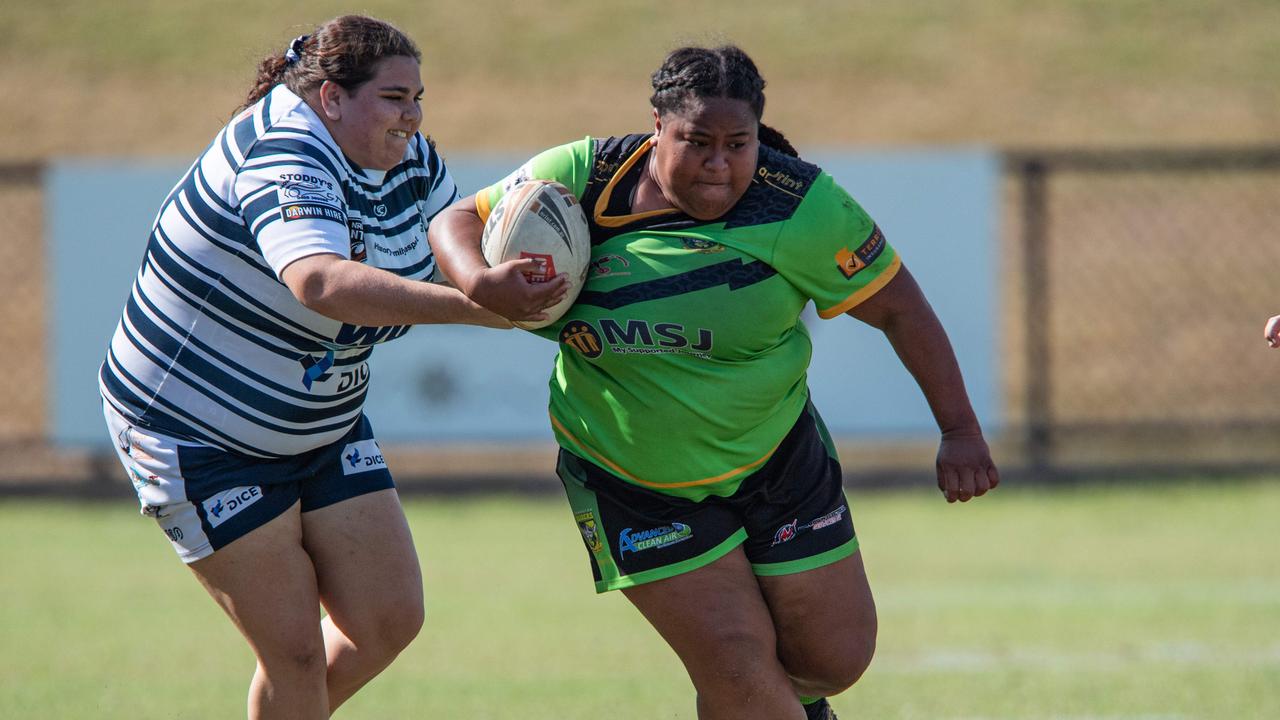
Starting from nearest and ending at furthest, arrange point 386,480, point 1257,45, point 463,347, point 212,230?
point 212,230 < point 386,480 < point 463,347 < point 1257,45

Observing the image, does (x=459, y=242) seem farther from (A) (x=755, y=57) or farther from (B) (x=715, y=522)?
(A) (x=755, y=57)

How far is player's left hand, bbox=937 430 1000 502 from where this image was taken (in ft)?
13.8

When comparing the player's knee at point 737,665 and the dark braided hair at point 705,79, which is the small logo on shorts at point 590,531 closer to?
the player's knee at point 737,665

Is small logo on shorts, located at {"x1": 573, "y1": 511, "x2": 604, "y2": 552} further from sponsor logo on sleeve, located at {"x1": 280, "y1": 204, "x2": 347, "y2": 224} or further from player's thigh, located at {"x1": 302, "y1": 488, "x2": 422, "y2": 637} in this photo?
sponsor logo on sleeve, located at {"x1": 280, "y1": 204, "x2": 347, "y2": 224}

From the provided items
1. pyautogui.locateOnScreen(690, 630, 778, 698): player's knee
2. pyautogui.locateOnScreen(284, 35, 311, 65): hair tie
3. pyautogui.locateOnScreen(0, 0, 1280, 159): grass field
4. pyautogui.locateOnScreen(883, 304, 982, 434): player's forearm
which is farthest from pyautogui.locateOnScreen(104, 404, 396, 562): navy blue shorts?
pyautogui.locateOnScreen(0, 0, 1280, 159): grass field

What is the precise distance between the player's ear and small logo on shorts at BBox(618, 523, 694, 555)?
4.61 feet

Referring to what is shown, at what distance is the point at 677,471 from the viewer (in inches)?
163

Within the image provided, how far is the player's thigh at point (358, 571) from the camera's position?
14.1ft

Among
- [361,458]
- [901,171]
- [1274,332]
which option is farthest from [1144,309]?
[361,458]

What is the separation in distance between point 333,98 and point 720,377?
4.25ft

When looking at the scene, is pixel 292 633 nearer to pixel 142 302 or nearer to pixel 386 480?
pixel 386 480

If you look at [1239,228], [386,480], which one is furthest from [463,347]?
[1239,228]

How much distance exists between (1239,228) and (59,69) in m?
18.6

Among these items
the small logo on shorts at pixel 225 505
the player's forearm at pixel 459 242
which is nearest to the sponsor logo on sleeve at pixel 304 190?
the player's forearm at pixel 459 242
